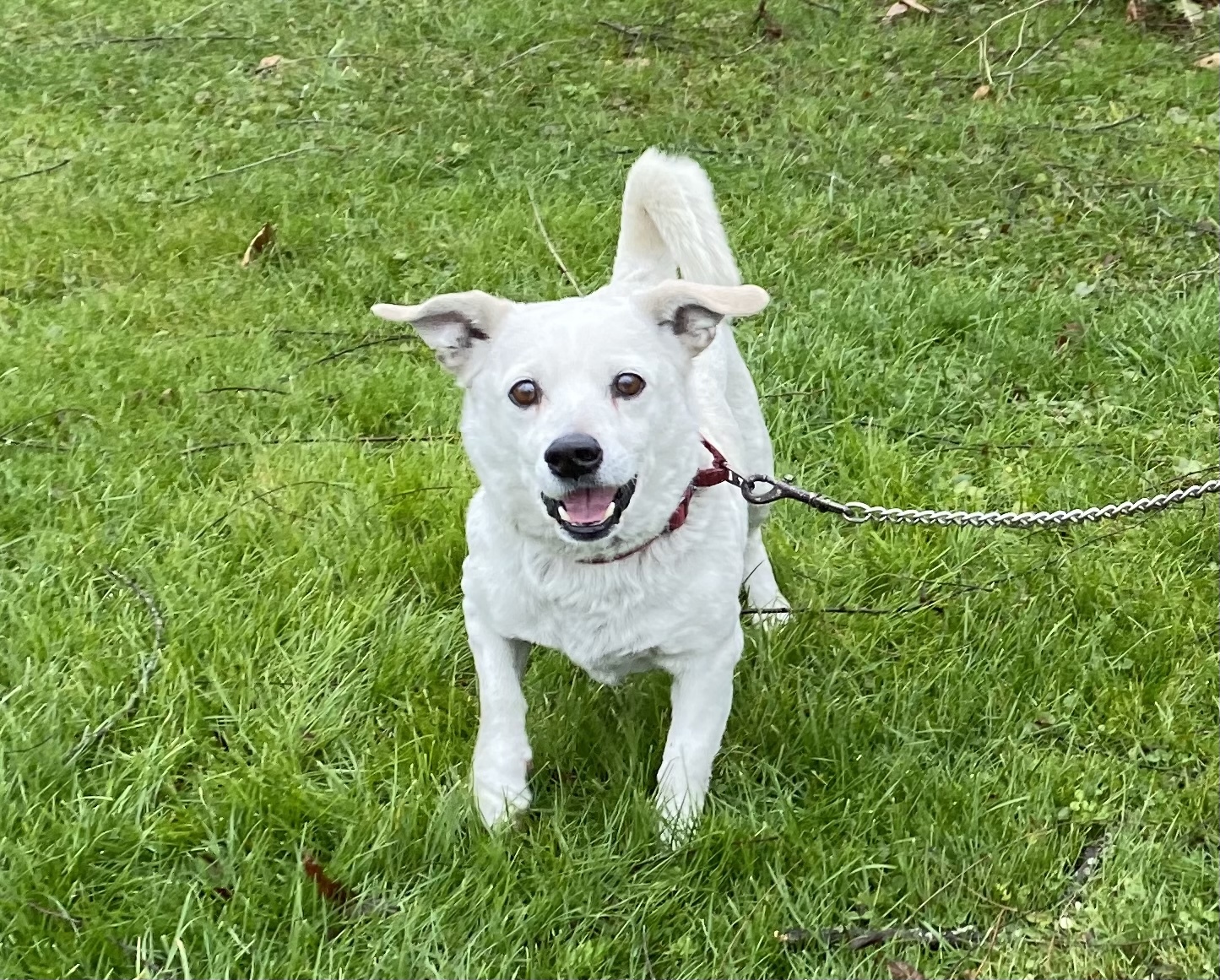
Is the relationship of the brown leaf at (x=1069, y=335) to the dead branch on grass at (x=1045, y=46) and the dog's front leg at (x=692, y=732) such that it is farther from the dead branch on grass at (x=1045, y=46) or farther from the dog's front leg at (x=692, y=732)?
the dead branch on grass at (x=1045, y=46)

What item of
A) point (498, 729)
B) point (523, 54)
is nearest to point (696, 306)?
point (498, 729)

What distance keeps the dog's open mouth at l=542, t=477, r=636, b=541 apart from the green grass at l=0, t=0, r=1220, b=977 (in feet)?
1.93

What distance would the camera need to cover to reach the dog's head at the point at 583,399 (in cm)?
219

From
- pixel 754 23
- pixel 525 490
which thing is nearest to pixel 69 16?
pixel 754 23

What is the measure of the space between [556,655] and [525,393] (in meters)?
0.87

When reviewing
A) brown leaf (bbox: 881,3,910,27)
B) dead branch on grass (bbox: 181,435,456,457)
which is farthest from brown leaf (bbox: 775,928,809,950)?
brown leaf (bbox: 881,3,910,27)

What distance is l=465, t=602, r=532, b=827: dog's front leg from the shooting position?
7.83ft

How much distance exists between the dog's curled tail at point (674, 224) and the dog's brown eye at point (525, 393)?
0.79 meters

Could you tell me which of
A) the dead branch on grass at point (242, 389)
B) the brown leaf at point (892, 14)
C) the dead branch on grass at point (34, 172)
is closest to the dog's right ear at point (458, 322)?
the dead branch on grass at point (242, 389)

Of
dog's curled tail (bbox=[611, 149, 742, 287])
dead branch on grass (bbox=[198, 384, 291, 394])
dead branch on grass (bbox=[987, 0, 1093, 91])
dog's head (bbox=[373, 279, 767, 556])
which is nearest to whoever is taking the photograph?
dog's head (bbox=[373, 279, 767, 556])

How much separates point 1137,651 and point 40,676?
2653 millimetres

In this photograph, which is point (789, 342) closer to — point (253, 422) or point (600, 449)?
point (253, 422)

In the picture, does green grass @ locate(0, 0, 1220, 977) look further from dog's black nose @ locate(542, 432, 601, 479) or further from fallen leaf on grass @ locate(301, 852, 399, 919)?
dog's black nose @ locate(542, 432, 601, 479)

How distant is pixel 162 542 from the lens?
325cm
